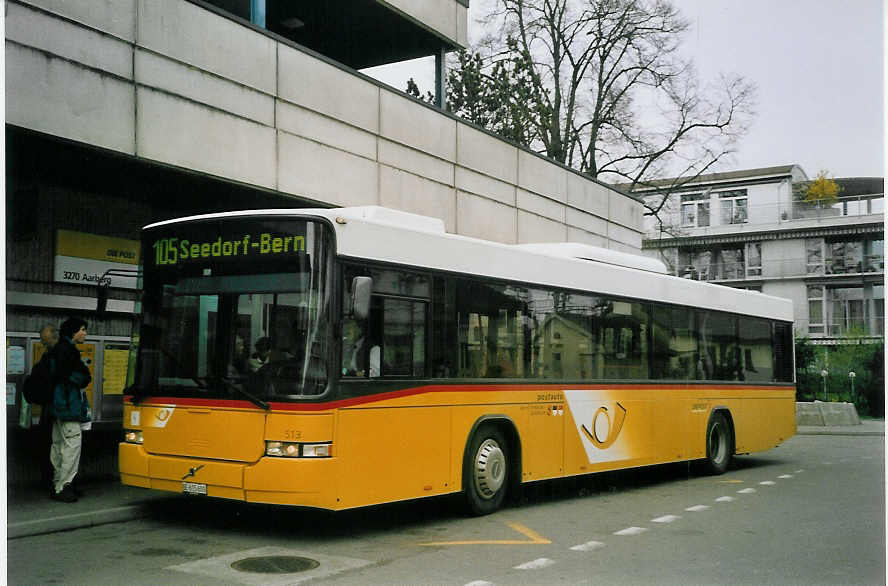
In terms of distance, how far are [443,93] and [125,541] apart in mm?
11625

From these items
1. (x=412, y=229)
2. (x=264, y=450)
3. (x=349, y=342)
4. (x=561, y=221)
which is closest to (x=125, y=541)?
(x=264, y=450)

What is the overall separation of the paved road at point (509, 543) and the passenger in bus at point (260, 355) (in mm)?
1551

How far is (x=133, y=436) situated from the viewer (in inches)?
364

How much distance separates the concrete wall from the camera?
401 inches

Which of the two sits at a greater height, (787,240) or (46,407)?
(787,240)

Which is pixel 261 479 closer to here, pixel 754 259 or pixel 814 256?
pixel 814 256

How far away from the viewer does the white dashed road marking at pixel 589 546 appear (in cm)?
849

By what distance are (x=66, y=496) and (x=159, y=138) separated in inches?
164

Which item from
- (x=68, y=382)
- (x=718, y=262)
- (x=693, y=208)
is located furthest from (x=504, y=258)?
(x=718, y=262)

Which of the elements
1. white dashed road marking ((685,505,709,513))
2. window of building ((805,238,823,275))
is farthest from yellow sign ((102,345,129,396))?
window of building ((805,238,823,275))

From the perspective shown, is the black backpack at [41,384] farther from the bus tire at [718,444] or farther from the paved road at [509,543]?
the bus tire at [718,444]

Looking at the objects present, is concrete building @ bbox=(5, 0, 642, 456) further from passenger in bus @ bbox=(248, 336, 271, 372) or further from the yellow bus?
passenger in bus @ bbox=(248, 336, 271, 372)

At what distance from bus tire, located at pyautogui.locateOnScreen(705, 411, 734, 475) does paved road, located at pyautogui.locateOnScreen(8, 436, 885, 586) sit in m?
2.31

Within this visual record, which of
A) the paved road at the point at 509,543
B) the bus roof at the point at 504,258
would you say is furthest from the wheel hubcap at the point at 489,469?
the bus roof at the point at 504,258
